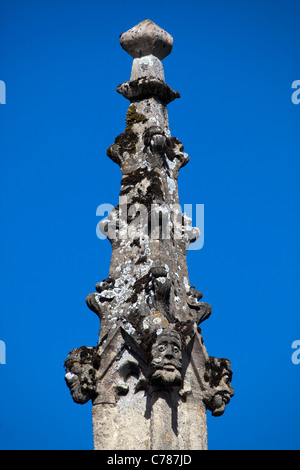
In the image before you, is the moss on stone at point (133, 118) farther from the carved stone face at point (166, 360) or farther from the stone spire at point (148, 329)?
the carved stone face at point (166, 360)

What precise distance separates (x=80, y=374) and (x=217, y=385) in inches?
62.0

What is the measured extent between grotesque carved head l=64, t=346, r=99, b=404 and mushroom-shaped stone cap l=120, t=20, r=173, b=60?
4.73 meters

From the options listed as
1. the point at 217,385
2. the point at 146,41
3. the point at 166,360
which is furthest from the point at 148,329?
the point at 146,41

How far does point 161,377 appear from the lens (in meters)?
11.9

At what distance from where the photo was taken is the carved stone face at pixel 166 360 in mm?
11891

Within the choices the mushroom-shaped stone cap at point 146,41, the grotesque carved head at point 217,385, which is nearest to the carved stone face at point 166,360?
the grotesque carved head at point 217,385

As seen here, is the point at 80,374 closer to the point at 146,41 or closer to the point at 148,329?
the point at 148,329

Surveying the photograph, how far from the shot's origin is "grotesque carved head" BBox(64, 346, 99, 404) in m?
12.3

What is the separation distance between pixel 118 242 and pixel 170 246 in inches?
25.2

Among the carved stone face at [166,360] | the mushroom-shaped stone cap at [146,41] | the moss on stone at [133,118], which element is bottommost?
the carved stone face at [166,360]

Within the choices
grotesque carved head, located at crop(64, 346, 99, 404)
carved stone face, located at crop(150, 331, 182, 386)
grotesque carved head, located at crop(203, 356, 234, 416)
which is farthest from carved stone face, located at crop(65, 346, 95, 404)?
grotesque carved head, located at crop(203, 356, 234, 416)

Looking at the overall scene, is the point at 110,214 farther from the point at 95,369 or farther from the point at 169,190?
the point at 95,369

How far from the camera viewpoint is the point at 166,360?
39.3 feet

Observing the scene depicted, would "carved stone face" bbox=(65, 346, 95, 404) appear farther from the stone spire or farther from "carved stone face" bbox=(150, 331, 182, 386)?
"carved stone face" bbox=(150, 331, 182, 386)
